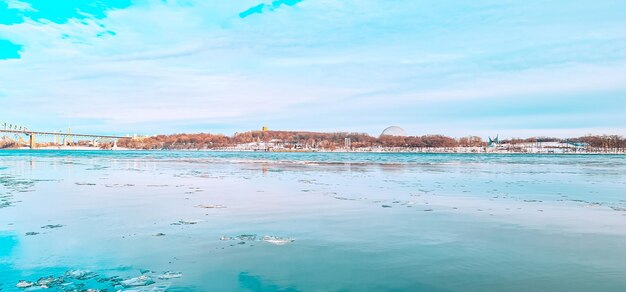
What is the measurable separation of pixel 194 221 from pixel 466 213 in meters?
6.18

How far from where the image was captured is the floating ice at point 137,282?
16.7 ft

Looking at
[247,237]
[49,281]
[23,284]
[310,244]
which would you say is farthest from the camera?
[247,237]

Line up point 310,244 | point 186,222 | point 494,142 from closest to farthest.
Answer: point 310,244 < point 186,222 < point 494,142

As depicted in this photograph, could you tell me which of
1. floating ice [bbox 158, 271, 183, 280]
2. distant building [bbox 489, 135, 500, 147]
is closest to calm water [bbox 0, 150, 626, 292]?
floating ice [bbox 158, 271, 183, 280]

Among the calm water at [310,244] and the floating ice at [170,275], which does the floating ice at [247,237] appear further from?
the floating ice at [170,275]

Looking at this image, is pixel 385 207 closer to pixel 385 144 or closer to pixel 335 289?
pixel 335 289

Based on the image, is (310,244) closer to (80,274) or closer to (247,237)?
(247,237)

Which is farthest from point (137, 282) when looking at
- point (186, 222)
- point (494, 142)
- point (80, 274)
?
point (494, 142)

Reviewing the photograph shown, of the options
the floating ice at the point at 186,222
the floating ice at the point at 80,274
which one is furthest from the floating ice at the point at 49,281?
the floating ice at the point at 186,222

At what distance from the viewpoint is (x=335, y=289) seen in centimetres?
498

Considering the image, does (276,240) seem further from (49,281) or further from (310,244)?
(49,281)

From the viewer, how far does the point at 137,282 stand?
5.19 meters

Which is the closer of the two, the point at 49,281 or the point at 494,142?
the point at 49,281

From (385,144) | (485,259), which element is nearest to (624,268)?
(485,259)
